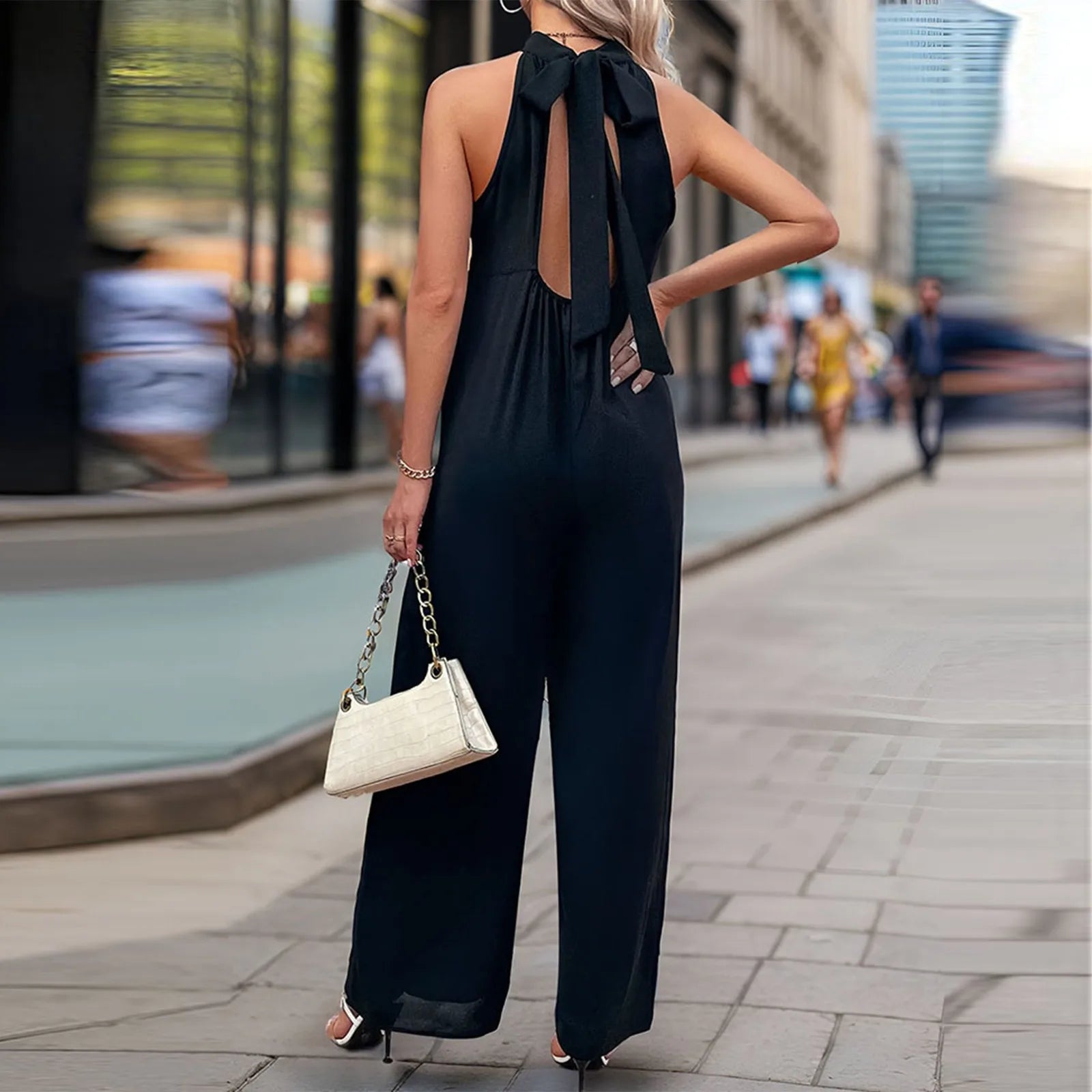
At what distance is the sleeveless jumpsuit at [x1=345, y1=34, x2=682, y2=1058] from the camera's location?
3055 mm

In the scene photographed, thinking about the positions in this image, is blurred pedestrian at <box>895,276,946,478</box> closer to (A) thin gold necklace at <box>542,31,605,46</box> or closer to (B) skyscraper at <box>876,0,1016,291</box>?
(B) skyscraper at <box>876,0,1016,291</box>

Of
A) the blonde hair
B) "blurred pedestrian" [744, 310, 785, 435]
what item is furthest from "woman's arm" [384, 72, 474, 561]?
→ "blurred pedestrian" [744, 310, 785, 435]

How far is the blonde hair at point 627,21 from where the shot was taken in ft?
10.1

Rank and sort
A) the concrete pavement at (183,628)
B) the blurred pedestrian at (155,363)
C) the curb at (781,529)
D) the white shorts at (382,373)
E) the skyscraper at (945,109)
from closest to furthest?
1. the skyscraper at (945,109)
2. the concrete pavement at (183,628)
3. the curb at (781,529)
4. the blurred pedestrian at (155,363)
5. the white shorts at (382,373)

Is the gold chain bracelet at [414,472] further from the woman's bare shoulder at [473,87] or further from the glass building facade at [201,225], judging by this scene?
the glass building facade at [201,225]

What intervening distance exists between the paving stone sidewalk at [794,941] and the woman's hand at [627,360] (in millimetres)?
1147

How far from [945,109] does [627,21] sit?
0.73 meters

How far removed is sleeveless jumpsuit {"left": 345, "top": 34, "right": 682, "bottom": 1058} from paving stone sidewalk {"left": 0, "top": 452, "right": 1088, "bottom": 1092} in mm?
248

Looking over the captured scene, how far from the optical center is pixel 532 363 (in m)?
3.07

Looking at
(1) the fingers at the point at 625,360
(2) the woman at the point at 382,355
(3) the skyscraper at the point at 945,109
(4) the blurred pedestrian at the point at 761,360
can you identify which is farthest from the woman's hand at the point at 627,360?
(4) the blurred pedestrian at the point at 761,360

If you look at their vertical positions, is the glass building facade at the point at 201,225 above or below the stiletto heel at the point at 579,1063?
above

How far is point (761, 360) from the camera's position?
2827cm

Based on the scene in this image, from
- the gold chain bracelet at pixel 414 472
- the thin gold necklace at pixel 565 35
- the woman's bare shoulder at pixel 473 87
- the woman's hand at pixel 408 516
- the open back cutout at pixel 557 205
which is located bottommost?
the woman's hand at pixel 408 516

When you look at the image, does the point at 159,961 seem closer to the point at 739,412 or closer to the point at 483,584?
the point at 483,584
